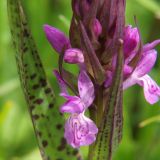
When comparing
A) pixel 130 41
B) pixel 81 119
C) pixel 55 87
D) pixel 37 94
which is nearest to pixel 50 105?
pixel 37 94

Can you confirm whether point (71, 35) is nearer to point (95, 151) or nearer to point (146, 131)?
point (95, 151)

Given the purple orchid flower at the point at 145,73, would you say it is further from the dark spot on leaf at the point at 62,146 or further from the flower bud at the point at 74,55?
the dark spot on leaf at the point at 62,146

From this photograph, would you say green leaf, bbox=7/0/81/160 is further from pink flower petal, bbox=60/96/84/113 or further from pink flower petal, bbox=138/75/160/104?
pink flower petal, bbox=138/75/160/104

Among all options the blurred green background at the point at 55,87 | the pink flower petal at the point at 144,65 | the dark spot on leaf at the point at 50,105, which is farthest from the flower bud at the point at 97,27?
the blurred green background at the point at 55,87

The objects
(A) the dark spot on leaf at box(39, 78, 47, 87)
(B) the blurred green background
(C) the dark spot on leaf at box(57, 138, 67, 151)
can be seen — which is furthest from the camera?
(B) the blurred green background

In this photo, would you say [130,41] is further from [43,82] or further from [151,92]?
[43,82]

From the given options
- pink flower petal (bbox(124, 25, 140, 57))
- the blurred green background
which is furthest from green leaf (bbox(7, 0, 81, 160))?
the blurred green background

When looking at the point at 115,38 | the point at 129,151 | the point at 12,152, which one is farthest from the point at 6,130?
the point at 115,38
